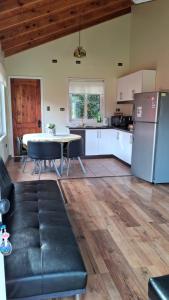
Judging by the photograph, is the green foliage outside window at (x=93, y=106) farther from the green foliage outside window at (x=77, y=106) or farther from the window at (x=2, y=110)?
the window at (x=2, y=110)

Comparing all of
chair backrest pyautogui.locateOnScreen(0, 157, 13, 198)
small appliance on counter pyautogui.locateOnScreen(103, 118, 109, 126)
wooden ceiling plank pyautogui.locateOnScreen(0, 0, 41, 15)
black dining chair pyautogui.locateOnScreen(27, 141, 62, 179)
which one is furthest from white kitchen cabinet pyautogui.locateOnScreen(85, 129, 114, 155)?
chair backrest pyautogui.locateOnScreen(0, 157, 13, 198)

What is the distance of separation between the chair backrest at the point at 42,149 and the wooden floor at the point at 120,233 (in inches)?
25.4

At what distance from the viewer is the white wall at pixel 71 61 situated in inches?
237

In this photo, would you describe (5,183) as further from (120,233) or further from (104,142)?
(104,142)

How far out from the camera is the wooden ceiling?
130 inches

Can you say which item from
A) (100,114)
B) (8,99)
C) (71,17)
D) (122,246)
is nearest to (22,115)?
(8,99)

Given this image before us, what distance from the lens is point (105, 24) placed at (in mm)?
6234

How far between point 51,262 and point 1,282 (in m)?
0.37

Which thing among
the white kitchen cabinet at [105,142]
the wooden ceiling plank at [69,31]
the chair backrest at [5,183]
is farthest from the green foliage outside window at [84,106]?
the chair backrest at [5,183]

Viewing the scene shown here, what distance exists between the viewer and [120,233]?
253 centimetres

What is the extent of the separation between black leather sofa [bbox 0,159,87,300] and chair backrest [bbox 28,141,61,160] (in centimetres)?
241

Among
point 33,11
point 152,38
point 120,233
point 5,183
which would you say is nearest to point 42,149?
point 5,183

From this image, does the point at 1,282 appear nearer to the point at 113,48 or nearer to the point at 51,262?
the point at 51,262

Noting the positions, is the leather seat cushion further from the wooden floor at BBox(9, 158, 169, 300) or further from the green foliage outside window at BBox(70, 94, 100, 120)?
the green foliage outside window at BBox(70, 94, 100, 120)
